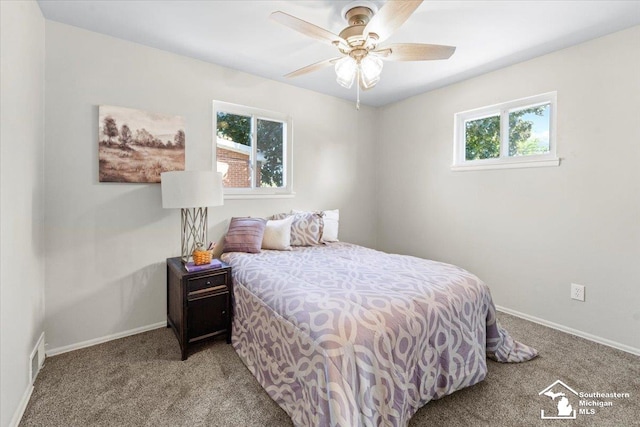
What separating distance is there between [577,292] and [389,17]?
2.71 meters

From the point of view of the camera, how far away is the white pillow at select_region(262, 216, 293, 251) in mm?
2828

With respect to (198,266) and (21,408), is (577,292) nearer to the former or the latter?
(198,266)

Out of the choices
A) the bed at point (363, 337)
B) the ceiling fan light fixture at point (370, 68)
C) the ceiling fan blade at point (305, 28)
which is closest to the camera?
the bed at point (363, 337)

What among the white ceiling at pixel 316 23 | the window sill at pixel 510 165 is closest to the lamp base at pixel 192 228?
the white ceiling at pixel 316 23

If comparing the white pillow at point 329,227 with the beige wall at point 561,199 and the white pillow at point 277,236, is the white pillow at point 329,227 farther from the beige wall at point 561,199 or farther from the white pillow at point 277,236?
the beige wall at point 561,199

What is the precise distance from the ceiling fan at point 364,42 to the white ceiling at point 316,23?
125 mm

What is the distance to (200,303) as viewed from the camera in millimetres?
2145

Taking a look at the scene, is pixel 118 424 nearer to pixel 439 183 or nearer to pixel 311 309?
pixel 311 309

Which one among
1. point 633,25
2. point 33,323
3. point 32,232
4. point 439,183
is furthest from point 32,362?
point 633,25

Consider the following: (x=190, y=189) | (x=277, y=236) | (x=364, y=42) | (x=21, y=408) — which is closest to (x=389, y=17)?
(x=364, y=42)

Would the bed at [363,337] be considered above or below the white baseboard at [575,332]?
above

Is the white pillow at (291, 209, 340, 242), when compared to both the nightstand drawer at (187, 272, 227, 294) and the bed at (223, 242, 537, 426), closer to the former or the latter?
the bed at (223, 242, 537, 426)

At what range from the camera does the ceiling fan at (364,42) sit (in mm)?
1564

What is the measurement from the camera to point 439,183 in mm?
3469
